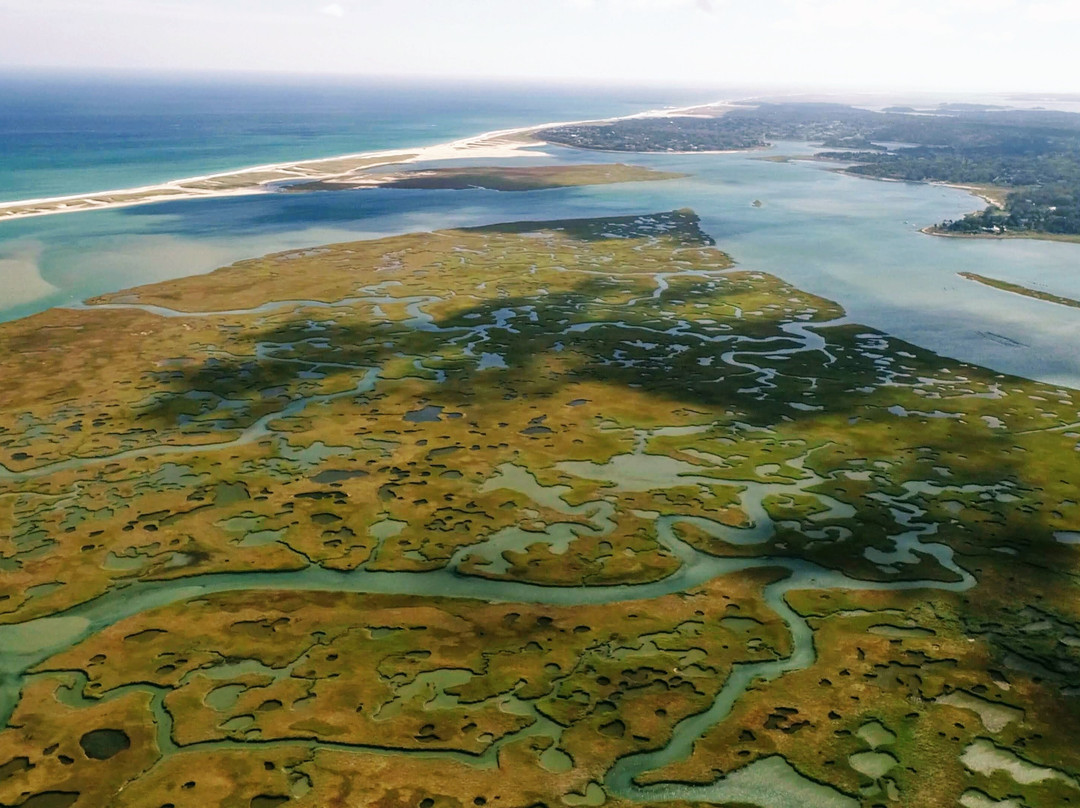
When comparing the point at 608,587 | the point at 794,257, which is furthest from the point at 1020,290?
the point at 608,587

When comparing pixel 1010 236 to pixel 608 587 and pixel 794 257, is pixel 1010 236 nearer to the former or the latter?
pixel 794 257

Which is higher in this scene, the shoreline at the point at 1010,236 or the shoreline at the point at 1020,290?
the shoreline at the point at 1010,236

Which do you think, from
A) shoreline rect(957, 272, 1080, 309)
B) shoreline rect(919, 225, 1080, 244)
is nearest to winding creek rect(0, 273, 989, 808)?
shoreline rect(957, 272, 1080, 309)

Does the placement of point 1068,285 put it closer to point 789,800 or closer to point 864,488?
point 864,488

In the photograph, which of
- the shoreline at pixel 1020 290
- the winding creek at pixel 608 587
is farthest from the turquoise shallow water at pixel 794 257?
Result: the winding creek at pixel 608 587

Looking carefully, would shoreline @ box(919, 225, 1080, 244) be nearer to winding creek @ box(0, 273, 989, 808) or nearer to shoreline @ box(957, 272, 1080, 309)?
shoreline @ box(957, 272, 1080, 309)

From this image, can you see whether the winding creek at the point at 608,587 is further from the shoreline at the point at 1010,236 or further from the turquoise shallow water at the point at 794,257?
the shoreline at the point at 1010,236

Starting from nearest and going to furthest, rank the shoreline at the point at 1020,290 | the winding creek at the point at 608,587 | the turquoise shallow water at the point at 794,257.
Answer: the winding creek at the point at 608,587 < the turquoise shallow water at the point at 794,257 < the shoreline at the point at 1020,290

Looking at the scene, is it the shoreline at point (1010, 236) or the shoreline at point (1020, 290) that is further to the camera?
the shoreline at point (1010, 236)

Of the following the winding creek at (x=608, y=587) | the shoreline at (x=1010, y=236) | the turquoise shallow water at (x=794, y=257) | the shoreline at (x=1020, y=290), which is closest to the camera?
the winding creek at (x=608, y=587)
